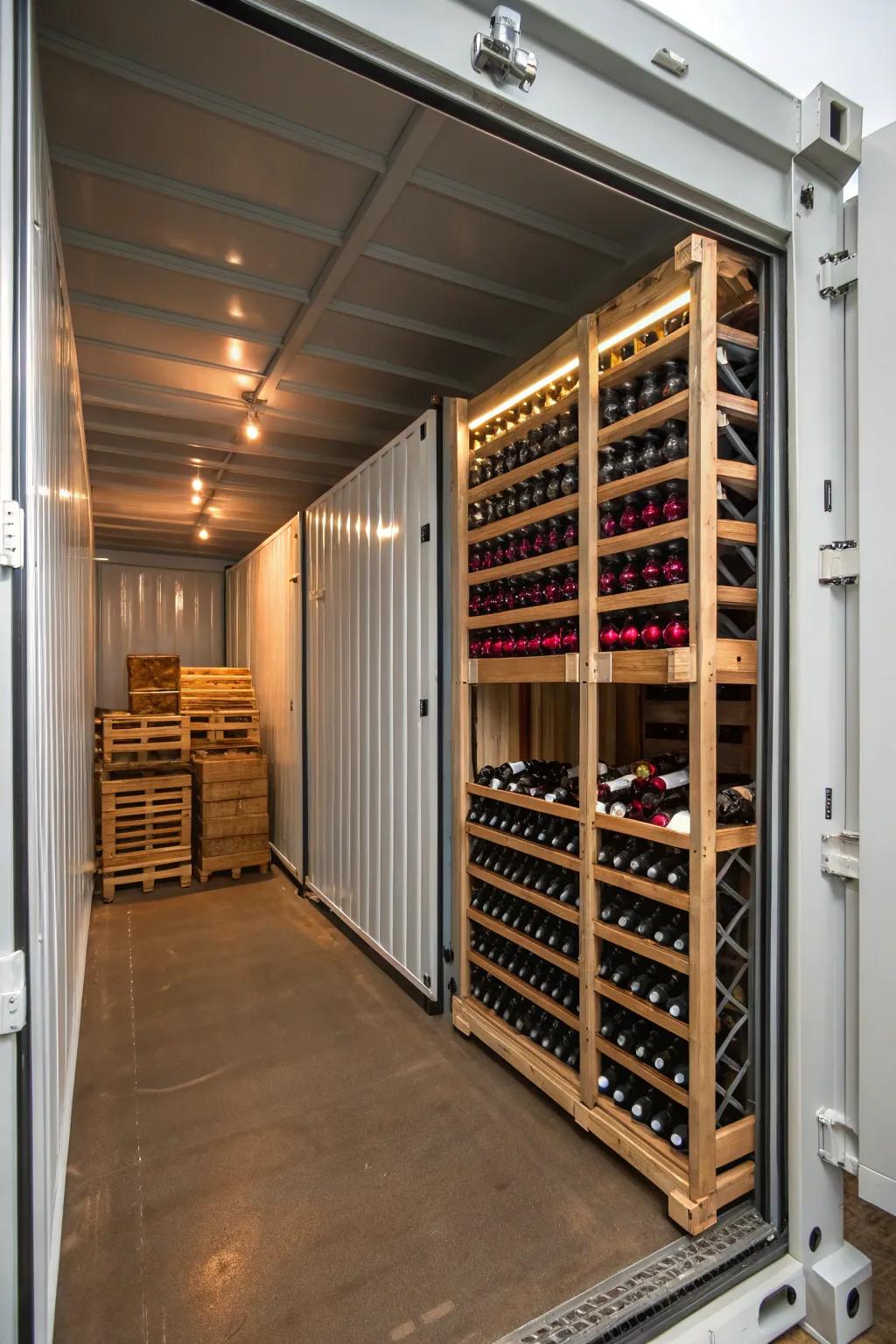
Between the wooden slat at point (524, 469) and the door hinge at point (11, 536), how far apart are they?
204 centimetres

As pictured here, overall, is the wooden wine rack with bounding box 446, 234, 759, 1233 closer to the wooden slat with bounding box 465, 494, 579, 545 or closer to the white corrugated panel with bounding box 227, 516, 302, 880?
the wooden slat with bounding box 465, 494, 579, 545

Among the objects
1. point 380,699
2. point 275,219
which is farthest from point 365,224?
point 380,699

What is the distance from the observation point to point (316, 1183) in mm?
2383

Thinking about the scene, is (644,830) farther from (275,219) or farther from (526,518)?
(275,219)

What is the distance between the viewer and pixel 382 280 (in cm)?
319

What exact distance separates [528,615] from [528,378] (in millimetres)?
1084

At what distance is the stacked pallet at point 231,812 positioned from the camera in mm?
6121

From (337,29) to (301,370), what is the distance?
2785mm

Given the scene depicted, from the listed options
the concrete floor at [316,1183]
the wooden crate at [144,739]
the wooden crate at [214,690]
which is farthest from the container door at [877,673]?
the wooden crate at [214,690]

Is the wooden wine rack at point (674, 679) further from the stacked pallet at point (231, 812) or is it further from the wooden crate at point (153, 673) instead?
the wooden crate at point (153, 673)

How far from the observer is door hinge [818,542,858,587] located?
202cm

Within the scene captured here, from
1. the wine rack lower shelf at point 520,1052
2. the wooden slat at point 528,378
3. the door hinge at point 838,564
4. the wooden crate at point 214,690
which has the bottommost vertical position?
the wine rack lower shelf at point 520,1052

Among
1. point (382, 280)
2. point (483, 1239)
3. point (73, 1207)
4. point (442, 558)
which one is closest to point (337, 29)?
point (382, 280)

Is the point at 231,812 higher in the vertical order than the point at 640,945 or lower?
lower
